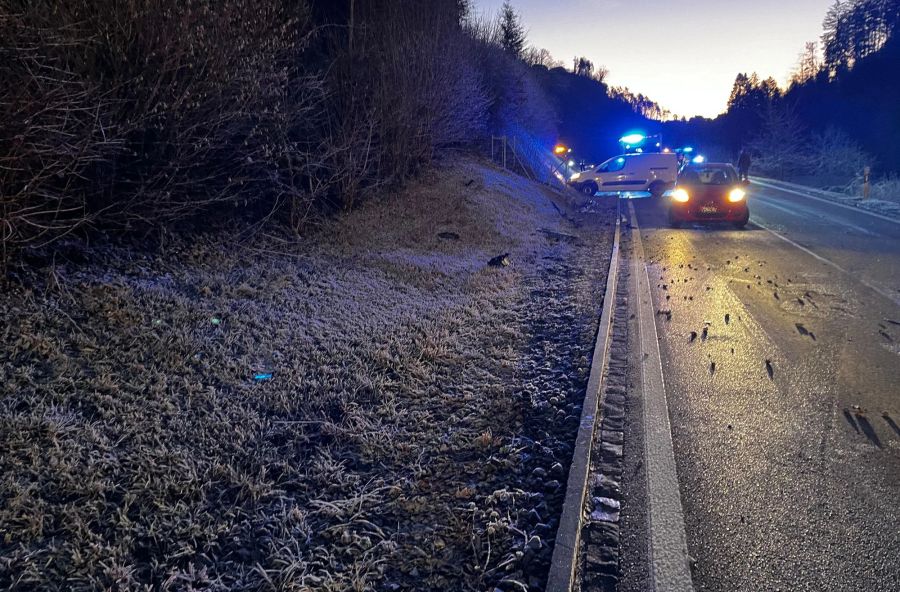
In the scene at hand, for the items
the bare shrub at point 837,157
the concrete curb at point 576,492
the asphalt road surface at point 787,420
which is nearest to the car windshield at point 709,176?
the asphalt road surface at point 787,420

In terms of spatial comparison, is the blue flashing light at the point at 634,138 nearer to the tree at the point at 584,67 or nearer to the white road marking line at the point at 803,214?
the white road marking line at the point at 803,214

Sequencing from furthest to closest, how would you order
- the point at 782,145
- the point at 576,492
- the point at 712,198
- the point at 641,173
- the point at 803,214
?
the point at 782,145 → the point at 641,173 → the point at 803,214 → the point at 712,198 → the point at 576,492

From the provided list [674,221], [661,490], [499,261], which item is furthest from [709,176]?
[661,490]

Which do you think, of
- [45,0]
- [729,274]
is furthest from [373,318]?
[729,274]

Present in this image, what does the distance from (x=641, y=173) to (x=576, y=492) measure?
2355 centimetres

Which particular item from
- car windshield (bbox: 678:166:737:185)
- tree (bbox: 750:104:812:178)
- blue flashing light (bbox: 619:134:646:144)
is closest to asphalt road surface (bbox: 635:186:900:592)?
car windshield (bbox: 678:166:737:185)

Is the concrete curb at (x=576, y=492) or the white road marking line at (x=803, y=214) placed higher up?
the white road marking line at (x=803, y=214)

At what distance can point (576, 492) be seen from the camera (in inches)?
129

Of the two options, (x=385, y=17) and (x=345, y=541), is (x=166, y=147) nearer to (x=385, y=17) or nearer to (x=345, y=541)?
(x=345, y=541)

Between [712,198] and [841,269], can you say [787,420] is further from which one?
[712,198]

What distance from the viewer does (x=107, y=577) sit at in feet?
8.45

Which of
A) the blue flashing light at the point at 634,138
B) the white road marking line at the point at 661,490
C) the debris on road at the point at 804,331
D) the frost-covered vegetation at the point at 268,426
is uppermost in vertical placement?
the blue flashing light at the point at 634,138

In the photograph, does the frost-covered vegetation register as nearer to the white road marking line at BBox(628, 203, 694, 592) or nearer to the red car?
the white road marking line at BBox(628, 203, 694, 592)

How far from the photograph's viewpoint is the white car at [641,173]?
24.3 meters
